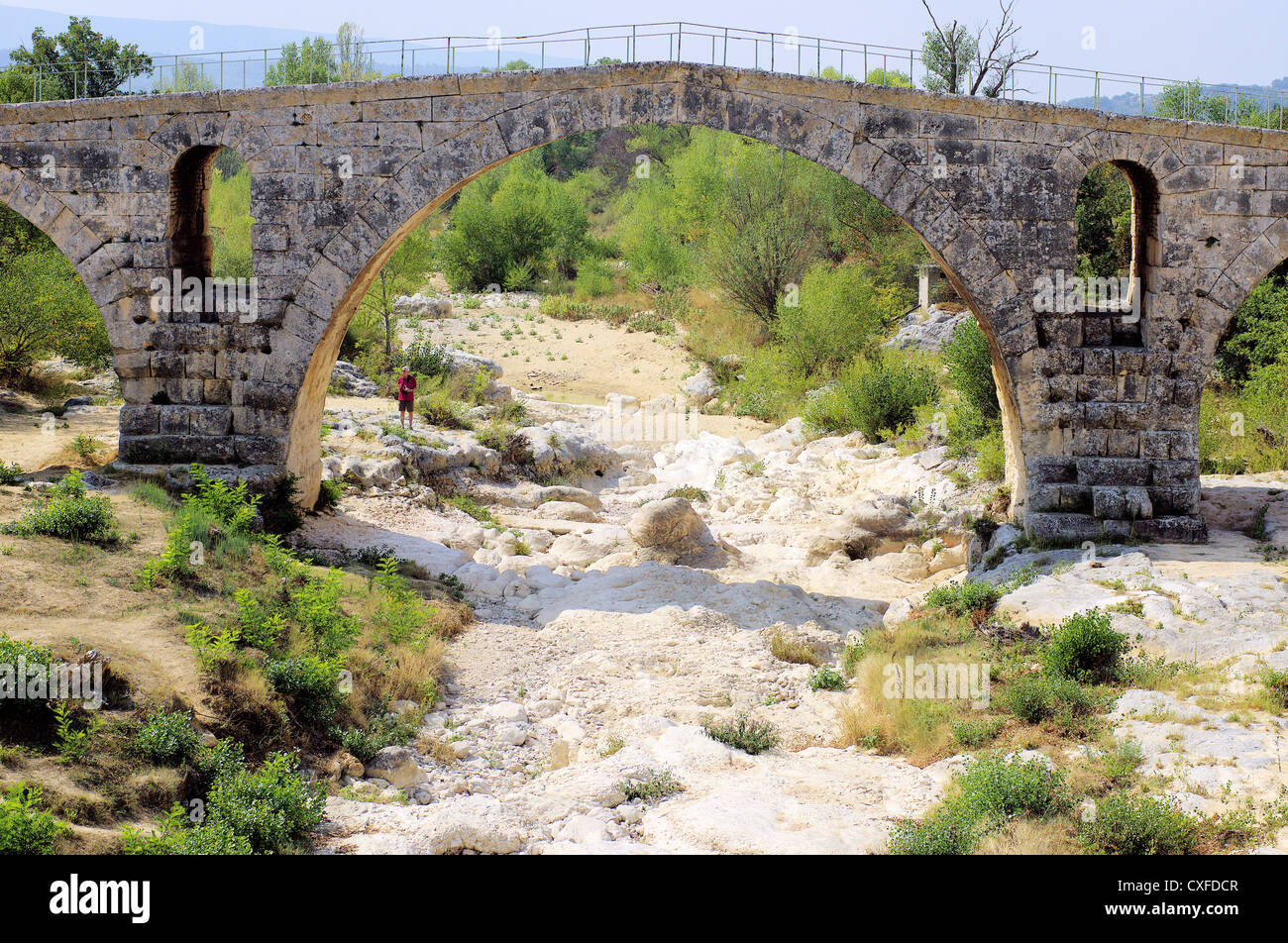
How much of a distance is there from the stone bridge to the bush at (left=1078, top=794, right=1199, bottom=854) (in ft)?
19.3

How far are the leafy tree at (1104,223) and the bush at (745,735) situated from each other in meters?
16.0

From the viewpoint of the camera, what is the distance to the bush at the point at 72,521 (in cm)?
1007

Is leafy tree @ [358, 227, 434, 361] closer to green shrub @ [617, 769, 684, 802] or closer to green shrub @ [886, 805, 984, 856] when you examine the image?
green shrub @ [617, 769, 684, 802]

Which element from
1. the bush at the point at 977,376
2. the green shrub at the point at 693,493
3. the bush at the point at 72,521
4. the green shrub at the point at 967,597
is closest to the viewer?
the bush at the point at 72,521

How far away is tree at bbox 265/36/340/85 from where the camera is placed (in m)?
38.8

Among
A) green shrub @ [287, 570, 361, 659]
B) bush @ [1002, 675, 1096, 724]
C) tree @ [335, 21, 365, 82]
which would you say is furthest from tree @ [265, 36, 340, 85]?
bush @ [1002, 675, 1096, 724]

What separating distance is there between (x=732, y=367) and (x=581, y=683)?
17.9 meters

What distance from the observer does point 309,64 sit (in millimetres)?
40250

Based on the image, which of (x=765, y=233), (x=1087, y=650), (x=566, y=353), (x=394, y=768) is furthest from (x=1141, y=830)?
(x=566, y=353)

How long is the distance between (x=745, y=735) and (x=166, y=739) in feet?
14.4

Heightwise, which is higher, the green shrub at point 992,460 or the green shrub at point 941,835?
the green shrub at point 992,460

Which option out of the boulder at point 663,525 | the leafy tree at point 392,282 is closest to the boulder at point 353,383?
the leafy tree at point 392,282

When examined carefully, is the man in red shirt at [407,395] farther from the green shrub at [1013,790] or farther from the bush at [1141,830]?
the bush at [1141,830]
